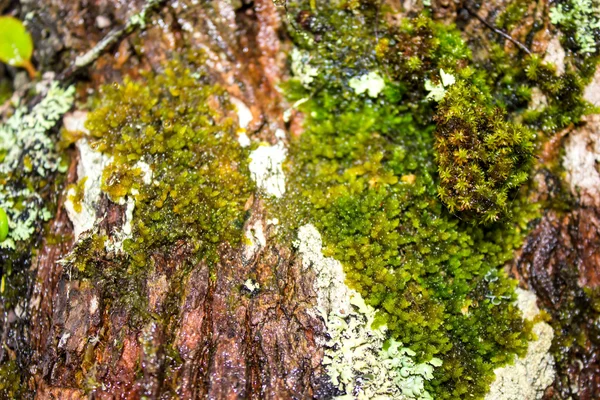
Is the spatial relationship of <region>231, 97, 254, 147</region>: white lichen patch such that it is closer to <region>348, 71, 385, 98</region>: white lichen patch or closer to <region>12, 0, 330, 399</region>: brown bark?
<region>12, 0, 330, 399</region>: brown bark

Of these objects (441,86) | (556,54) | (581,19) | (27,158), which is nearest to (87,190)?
(27,158)

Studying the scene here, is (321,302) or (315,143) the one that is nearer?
(321,302)

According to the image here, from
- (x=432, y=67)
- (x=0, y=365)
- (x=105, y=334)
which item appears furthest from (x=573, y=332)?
(x=0, y=365)

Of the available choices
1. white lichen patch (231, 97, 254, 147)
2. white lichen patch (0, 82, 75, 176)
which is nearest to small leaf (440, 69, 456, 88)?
white lichen patch (231, 97, 254, 147)

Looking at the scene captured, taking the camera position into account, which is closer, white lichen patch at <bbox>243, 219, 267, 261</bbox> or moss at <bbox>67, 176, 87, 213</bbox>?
white lichen patch at <bbox>243, 219, 267, 261</bbox>

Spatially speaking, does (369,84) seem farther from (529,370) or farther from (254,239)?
(529,370)

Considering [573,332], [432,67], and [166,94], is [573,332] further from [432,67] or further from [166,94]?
[166,94]
